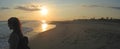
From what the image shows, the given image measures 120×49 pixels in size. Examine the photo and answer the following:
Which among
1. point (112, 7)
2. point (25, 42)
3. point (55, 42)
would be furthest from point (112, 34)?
point (112, 7)

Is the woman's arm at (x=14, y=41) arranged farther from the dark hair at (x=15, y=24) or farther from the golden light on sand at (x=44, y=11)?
the golden light on sand at (x=44, y=11)

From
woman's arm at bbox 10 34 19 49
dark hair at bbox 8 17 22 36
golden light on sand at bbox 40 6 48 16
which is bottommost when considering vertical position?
golden light on sand at bbox 40 6 48 16

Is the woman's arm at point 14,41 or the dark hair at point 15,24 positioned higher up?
the dark hair at point 15,24

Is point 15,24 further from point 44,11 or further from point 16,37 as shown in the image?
point 44,11

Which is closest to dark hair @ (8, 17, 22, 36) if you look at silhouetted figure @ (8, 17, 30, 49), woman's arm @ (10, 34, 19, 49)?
silhouetted figure @ (8, 17, 30, 49)

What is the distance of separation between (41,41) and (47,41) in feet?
1.57

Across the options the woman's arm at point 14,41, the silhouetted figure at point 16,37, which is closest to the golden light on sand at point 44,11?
the silhouetted figure at point 16,37

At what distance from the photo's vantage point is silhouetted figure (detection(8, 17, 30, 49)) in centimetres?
593

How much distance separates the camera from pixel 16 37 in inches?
234

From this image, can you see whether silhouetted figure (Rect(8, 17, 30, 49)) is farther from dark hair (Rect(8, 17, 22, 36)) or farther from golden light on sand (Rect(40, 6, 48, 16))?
golden light on sand (Rect(40, 6, 48, 16))

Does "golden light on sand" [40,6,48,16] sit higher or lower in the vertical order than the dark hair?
lower

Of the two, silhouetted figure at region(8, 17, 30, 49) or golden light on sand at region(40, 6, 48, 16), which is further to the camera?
golden light on sand at region(40, 6, 48, 16)

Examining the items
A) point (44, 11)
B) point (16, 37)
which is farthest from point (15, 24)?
point (44, 11)

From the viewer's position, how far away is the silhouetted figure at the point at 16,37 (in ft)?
19.5
